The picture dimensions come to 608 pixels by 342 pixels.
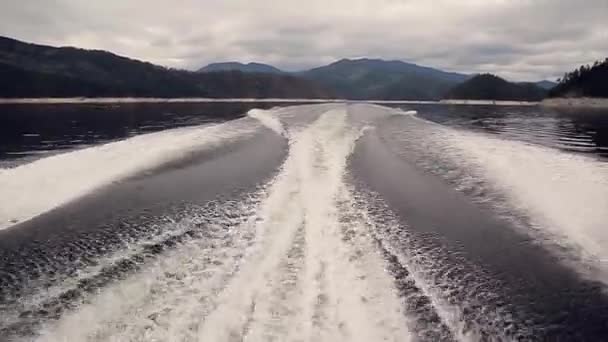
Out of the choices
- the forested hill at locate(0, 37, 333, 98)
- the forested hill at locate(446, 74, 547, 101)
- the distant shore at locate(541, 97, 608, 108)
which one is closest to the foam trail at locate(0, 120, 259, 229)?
the distant shore at locate(541, 97, 608, 108)

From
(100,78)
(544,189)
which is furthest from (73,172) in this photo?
(100,78)

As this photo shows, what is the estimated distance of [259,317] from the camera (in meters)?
4.44

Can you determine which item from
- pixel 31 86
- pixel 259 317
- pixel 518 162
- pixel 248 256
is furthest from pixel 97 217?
pixel 31 86

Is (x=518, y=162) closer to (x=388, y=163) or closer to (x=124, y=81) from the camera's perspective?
(x=388, y=163)

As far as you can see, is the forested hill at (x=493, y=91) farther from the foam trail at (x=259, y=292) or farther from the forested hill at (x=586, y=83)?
the foam trail at (x=259, y=292)

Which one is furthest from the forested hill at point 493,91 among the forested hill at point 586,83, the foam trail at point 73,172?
the foam trail at point 73,172

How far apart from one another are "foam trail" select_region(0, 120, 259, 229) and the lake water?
8 cm

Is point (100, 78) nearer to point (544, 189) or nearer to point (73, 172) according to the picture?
point (73, 172)

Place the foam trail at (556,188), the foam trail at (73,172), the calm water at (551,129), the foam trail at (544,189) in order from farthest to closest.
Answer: the calm water at (551,129) → the foam trail at (73,172) → the foam trail at (556,188) → the foam trail at (544,189)

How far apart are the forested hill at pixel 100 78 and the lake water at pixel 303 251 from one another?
105 meters

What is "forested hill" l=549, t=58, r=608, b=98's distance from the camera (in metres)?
91.3

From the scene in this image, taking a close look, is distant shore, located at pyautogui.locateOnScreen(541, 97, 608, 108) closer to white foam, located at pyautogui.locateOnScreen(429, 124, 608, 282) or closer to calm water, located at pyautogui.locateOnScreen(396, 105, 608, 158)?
calm water, located at pyautogui.locateOnScreen(396, 105, 608, 158)

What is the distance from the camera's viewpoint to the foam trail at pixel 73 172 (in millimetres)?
8594

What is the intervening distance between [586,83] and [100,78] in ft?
454
